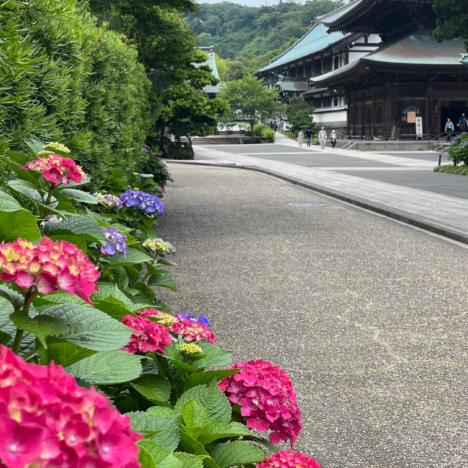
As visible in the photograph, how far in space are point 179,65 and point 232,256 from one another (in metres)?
9.94

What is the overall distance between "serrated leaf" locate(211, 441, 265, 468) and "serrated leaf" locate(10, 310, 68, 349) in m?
0.78

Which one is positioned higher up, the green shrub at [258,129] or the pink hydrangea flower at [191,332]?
the green shrub at [258,129]

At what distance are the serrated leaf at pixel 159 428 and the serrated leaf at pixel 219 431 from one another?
21 centimetres

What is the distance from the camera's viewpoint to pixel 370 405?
329cm

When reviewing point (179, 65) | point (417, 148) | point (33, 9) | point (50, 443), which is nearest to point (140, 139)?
point (33, 9)

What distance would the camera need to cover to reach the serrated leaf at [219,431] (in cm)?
167

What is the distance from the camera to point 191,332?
2242mm

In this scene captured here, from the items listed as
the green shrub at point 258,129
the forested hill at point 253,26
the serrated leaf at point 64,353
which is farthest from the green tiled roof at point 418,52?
the forested hill at point 253,26

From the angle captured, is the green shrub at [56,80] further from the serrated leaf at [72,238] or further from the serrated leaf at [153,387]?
the serrated leaf at [153,387]

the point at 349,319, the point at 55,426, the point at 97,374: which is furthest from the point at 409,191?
the point at 55,426

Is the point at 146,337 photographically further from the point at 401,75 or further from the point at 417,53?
the point at 401,75

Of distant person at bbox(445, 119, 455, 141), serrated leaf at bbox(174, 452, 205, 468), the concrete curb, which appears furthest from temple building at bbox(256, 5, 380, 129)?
serrated leaf at bbox(174, 452, 205, 468)

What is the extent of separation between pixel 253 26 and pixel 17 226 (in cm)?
13623

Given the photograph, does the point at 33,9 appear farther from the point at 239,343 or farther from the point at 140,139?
the point at 140,139
